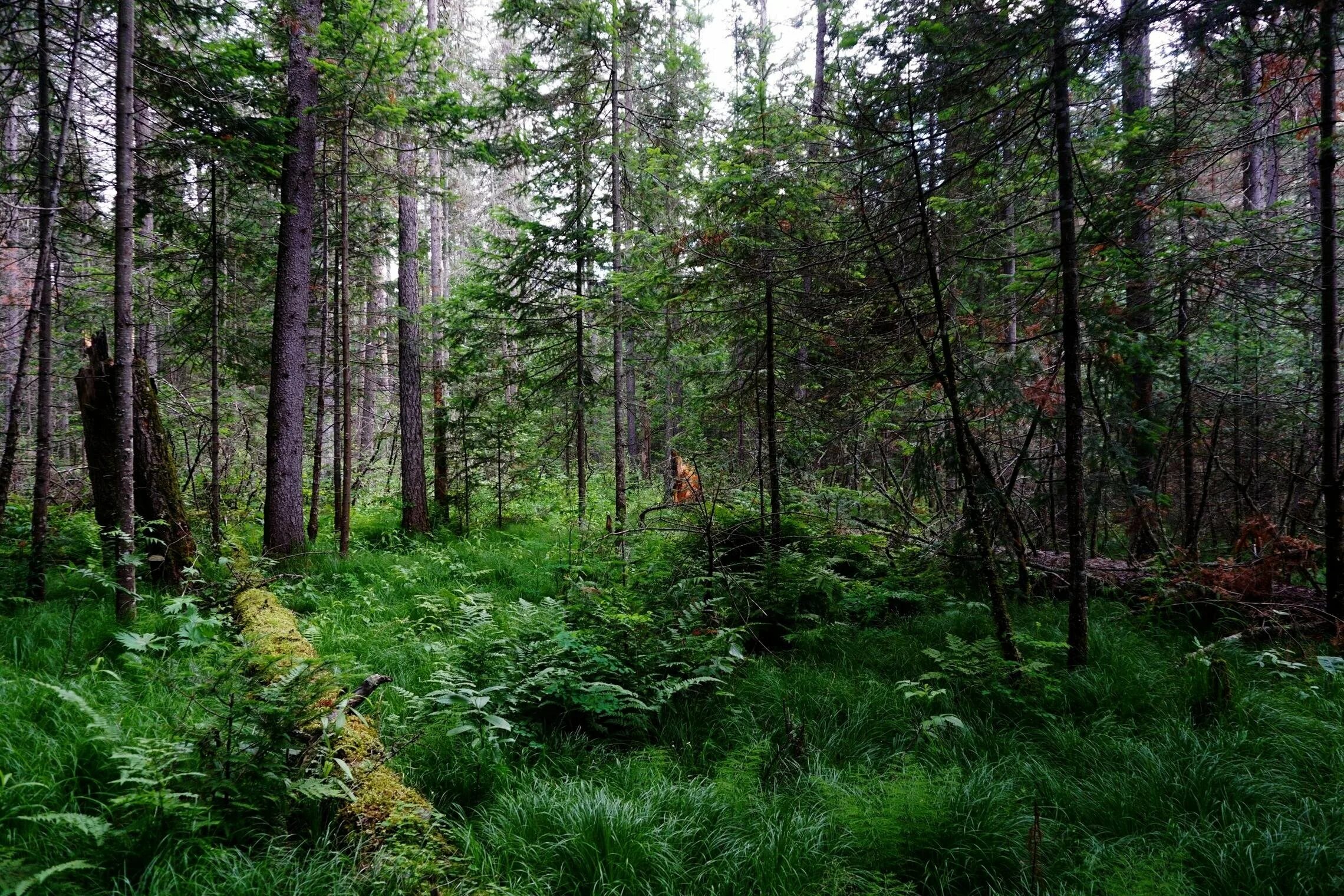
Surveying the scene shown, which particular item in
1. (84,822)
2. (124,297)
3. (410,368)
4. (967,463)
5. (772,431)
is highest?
(410,368)

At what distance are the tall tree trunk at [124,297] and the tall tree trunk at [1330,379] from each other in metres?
10.2

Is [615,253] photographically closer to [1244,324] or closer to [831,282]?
[831,282]

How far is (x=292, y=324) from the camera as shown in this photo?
9.05m

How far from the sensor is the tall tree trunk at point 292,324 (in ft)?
29.5

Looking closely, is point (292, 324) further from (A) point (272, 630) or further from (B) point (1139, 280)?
(B) point (1139, 280)

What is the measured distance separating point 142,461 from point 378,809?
19.9 feet

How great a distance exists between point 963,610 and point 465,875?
5587 mm

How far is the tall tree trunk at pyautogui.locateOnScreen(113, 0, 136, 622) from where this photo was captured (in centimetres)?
516

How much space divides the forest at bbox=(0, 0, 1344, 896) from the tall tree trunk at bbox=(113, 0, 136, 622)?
0.04 meters

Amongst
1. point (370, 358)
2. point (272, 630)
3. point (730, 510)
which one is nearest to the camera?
point (272, 630)

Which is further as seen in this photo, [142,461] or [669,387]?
[669,387]

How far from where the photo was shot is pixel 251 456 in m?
14.3

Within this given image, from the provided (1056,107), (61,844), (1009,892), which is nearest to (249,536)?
(61,844)

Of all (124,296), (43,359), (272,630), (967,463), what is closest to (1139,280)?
(967,463)
